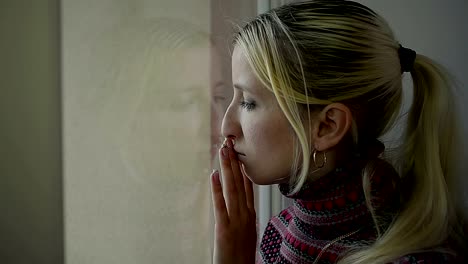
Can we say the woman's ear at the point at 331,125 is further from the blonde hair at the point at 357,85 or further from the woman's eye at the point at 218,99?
the woman's eye at the point at 218,99

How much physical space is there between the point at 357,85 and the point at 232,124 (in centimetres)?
24

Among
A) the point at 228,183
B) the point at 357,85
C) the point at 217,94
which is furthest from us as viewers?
the point at 217,94

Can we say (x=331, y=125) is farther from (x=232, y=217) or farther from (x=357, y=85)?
(x=232, y=217)

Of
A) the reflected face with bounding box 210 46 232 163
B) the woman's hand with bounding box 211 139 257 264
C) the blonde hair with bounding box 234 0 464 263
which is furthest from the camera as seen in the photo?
the reflected face with bounding box 210 46 232 163

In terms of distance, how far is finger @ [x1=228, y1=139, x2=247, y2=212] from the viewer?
842mm

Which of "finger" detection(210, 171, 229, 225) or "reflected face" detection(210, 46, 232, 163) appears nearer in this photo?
"finger" detection(210, 171, 229, 225)

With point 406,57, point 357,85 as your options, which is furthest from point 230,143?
point 406,57

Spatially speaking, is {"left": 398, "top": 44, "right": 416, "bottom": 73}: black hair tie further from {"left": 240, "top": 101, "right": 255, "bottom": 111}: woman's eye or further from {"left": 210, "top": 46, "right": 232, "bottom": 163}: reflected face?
{"left": 210, "top": 46, "right": 232, "bottom": 163}: reflected face

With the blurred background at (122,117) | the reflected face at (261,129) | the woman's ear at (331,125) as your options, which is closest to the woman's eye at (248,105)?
the reflected face at (261,129)

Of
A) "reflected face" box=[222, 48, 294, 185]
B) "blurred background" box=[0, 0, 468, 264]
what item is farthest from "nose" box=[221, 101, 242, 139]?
"blurred background" box=[0, 0, 468, 264]

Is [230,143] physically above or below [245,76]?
below

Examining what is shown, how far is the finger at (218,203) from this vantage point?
878 millimetres

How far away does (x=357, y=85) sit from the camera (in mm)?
761

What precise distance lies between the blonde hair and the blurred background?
0.42ft
